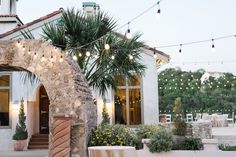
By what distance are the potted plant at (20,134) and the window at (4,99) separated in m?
0.93

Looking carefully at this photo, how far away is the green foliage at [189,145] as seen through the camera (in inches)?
366

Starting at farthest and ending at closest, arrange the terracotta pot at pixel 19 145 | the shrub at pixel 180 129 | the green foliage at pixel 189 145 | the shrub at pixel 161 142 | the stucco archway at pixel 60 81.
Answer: the terracotta pot at pixel 19 145 → the shrub at pixel 180 129 → the green foliage at pixel 189 145 → the shrub at pixel 161 142 → the stucco archway at pixel 60 81

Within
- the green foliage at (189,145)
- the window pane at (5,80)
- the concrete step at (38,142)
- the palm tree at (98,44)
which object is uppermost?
the palm tree at (98,44)

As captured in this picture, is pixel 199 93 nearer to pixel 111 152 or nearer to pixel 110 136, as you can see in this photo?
pixel 110 136

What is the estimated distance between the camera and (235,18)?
51.9ft

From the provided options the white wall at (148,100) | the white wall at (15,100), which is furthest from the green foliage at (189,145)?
the white wall at (15,100)

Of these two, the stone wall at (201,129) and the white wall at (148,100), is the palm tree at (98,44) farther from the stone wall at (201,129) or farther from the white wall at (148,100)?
the stone wall at (201,129)

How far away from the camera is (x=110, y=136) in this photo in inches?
346

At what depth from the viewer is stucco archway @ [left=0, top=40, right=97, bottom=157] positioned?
27.0 ft

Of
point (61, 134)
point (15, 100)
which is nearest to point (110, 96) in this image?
point (15, 100)

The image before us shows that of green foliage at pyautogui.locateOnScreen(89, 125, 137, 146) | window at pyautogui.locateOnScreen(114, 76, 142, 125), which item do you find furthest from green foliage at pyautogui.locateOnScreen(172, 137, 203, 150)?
window at pyautogui.locateOnScreen(114, 76, 142, 125)

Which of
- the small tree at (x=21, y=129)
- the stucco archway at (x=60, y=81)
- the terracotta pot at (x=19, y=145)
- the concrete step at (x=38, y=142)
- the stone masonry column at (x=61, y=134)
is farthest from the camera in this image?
the concrete step at (x=38, y=142)

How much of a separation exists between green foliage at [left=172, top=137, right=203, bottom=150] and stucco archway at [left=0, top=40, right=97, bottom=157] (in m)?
2.31

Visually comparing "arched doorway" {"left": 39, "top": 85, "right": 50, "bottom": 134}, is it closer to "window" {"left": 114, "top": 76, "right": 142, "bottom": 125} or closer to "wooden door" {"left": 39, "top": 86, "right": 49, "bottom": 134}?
"wooden door" {"left": 39, "top": 86, "right": 49, "bottom": 134}
